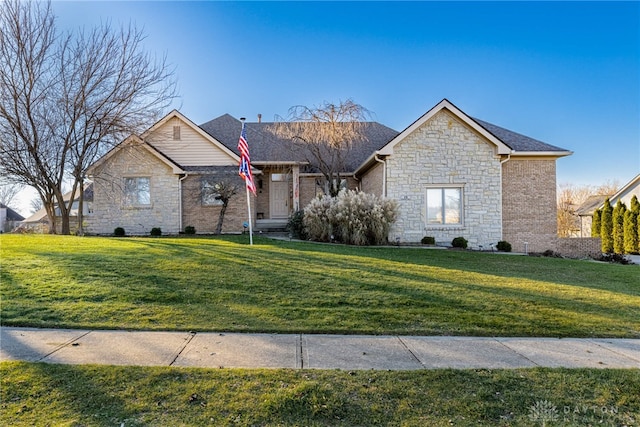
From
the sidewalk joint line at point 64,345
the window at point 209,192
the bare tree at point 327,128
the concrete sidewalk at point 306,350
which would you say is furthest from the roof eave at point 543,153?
the sidewalk joint line at point 64,345

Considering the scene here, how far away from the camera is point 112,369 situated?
3.25 meters

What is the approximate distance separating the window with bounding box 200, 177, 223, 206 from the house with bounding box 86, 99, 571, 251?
0.07 metres

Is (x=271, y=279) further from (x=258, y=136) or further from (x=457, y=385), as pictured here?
(x=258, y=136)

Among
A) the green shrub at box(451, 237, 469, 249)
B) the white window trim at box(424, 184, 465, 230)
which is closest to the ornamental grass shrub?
the white window trim at box(424, 184, 465, 230)

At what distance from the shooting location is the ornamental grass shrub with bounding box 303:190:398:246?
13.4 m

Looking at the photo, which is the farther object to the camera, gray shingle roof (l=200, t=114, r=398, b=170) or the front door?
the front door

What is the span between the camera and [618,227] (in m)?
24.0

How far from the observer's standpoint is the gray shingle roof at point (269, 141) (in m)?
19.5

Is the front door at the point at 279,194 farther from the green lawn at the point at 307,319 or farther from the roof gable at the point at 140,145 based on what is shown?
the green lawn at the point at 307,319

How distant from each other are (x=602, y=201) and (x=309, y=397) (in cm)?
4003

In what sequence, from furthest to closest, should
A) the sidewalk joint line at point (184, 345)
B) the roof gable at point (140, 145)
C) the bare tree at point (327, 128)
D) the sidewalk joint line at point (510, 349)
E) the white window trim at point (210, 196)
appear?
the white window trim at point (210, 196) → the bare tree at point (327, 128) → the roof gable at point (140, 145) → the sidewalk joint line at point (510, 349) → the sidewalk joint line at point (184, 345)

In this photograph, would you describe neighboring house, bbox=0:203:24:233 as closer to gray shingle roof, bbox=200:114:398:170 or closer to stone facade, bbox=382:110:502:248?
gray shingle roof, bbox=200:114:398:170

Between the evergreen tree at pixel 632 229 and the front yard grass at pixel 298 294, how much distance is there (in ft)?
57.9

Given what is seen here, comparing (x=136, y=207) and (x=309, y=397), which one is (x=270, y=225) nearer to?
(x=136, y=207)
